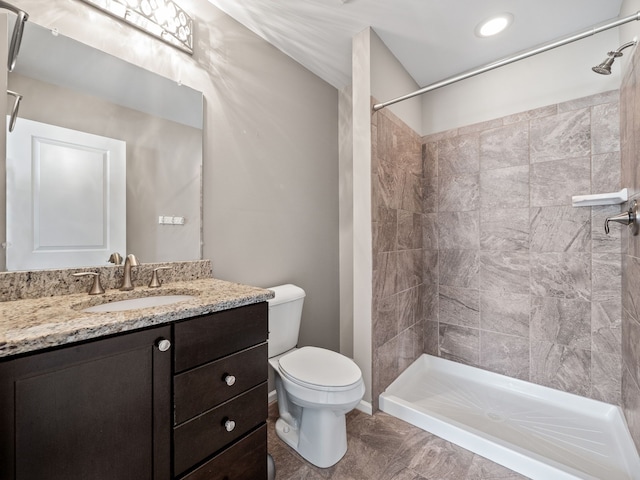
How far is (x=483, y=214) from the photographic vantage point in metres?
2.23

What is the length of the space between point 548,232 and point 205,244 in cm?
230

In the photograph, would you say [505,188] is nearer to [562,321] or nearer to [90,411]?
[562,321]

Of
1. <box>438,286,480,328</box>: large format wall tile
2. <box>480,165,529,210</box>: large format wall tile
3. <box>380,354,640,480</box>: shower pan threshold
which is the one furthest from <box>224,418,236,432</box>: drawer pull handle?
<box>480,165,529,210</box>: large format wall tile

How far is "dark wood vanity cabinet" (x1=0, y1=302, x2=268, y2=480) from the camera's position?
647 millimetres

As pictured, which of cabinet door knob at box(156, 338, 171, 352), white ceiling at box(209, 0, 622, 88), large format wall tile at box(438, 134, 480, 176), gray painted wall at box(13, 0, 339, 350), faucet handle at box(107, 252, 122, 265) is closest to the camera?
cabinet door knob at box(156, 338, 171, 352)

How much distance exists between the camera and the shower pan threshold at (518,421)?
1.41 metres

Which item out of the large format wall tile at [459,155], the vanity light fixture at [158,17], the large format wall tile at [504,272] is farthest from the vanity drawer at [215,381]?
the large format wall tile at [459,155]

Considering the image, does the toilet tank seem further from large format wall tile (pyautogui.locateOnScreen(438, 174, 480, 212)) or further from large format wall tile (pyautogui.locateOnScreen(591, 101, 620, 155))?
large format wall tile (pyautogui.locateOnScreen(591, 101, 620, 155))

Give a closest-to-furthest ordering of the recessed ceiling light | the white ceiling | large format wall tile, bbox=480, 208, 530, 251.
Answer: the white ceiling
the recessed ceiling light
large format wall tile, bbox=480, 208, 530, 251

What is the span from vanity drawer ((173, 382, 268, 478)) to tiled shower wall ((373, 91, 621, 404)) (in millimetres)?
971

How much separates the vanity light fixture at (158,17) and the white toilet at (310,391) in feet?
4.83

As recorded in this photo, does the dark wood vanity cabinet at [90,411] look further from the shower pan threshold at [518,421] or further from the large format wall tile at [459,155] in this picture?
the large format wall tile at [459,155]

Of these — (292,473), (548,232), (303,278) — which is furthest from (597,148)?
(292,473)

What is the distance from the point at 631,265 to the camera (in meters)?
1.46
